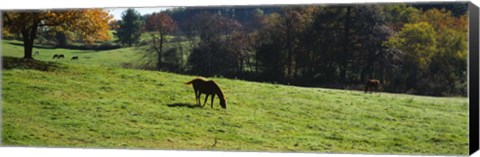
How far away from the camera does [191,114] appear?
12.5 m

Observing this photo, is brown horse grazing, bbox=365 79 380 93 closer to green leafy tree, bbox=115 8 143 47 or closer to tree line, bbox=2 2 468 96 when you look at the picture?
tree line, bbox=2 2 468 96

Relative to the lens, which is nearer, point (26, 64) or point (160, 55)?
point (160, 55)

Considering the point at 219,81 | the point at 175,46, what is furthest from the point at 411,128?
the point at 175,46

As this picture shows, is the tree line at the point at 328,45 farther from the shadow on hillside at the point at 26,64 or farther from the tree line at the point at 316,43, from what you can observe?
the shadow on hillside at the point at 26,64

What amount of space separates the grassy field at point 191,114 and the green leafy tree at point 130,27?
0.73 feet

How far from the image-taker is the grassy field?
1152 centimetres

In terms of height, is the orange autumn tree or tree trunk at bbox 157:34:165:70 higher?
the orange autumn tree

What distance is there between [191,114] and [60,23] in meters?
3.03

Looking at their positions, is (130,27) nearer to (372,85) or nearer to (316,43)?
(316,43)

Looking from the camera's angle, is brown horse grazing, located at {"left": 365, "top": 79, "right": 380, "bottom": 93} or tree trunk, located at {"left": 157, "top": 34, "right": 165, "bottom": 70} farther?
tree trunk, located at {"left": 157, "top": 34, "right": 165, "bottom": 70}

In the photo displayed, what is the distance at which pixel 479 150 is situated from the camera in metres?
11.2

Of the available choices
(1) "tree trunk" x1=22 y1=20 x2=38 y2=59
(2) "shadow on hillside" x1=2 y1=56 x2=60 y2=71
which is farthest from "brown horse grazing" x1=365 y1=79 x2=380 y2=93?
(1) "tree trunk" x1=22 y1=20 x2=38 y2=59

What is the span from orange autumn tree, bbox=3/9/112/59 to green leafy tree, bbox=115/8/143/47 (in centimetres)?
35

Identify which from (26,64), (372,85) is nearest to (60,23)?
(26,64)
